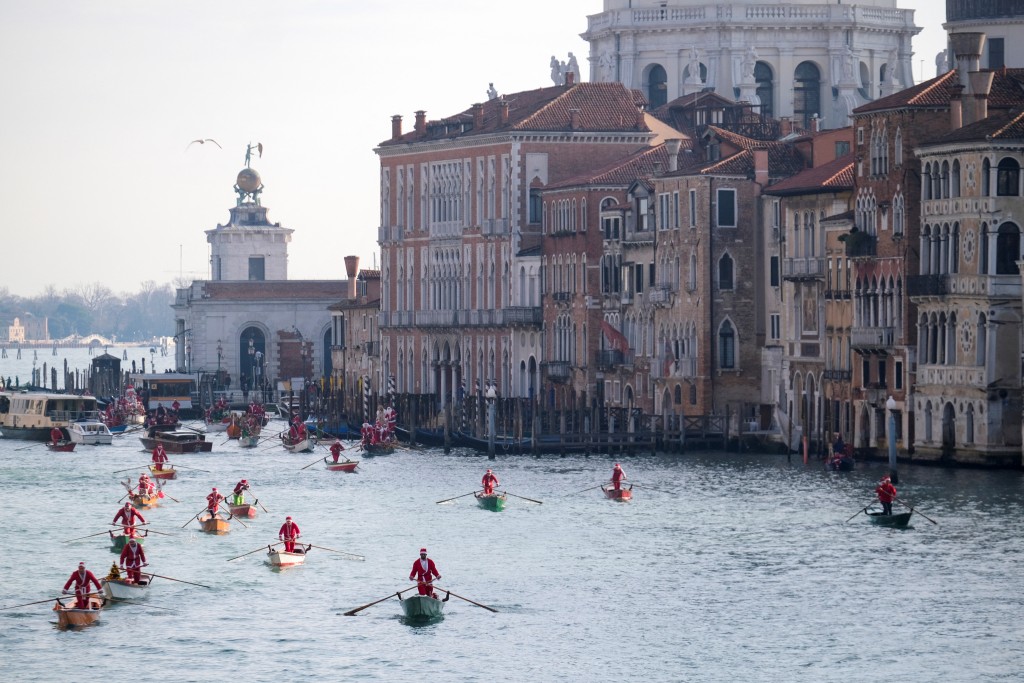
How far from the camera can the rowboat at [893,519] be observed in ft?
258

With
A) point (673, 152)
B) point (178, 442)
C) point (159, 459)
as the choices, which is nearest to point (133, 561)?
point (159, 459)

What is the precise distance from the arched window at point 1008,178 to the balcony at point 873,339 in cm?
755

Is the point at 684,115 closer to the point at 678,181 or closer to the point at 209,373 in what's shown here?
the point at 678,181

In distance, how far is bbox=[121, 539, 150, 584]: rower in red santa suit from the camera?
67125 mm

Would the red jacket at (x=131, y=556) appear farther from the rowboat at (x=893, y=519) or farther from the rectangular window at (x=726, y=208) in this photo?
the rectangular window at (x=726, y=208)

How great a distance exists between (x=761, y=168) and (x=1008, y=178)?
17741 mm

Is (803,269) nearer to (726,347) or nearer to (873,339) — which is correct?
(726,347)

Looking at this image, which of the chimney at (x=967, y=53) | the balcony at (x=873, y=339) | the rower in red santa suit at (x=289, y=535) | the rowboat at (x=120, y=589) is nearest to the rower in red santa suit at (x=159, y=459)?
the balcony at (x=873, y=339)

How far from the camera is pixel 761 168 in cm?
10844

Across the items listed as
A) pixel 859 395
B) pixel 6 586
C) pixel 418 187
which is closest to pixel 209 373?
pixel 418 187

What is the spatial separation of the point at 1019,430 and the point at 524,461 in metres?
19.8

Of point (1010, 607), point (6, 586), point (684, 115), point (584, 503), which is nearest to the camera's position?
point (1010, 607)

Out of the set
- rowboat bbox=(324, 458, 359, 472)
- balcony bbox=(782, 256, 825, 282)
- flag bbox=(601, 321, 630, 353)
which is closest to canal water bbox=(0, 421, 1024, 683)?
rowboat bbox=(324, 458, 359, 472)

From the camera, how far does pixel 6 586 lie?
70312 mm
